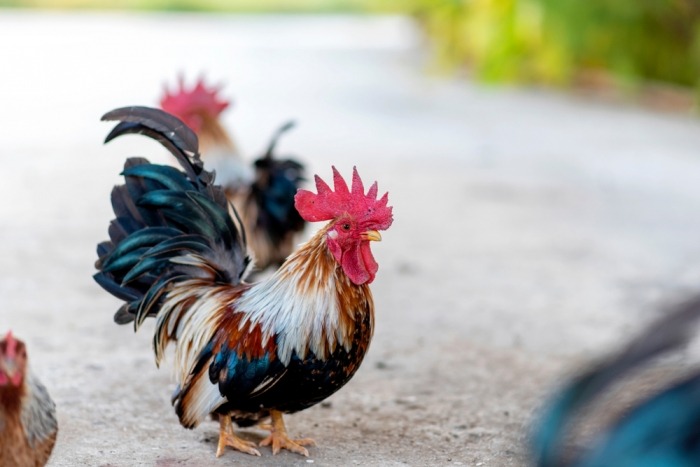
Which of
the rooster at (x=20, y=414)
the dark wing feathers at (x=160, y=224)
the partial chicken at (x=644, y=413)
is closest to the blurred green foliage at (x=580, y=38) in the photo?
the dark wing feathers at (x=160, y=224)

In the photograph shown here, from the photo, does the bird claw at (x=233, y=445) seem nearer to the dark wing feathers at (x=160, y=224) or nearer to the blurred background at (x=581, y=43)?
the dark wing feathers at (x=160, y=224)

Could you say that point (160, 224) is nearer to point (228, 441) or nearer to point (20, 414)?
point (228, 441)

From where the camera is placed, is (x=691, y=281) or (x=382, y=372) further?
(x=691, y=281)

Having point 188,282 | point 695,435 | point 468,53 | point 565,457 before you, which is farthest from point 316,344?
point 468,53

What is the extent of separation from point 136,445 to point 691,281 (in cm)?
346

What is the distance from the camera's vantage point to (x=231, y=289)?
3045 millimetres

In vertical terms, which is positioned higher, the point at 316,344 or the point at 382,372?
the point at 316,344

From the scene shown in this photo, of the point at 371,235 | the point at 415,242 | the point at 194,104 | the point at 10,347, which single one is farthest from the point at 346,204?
the point at 415,242

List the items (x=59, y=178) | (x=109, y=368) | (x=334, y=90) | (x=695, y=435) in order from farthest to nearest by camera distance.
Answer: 1. (x=334, y=90)
2. (x=59, y=178)
3. (x=109, y=368)
4. (x=695, y=435)

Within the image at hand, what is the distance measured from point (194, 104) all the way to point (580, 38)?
731 cm

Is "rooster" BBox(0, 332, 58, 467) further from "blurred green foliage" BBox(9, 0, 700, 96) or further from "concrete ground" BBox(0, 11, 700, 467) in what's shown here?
"blurred green foliage" BBox(9, 0, 700, 96)

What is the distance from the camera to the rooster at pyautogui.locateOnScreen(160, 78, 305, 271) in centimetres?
454

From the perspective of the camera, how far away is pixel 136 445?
3.10m

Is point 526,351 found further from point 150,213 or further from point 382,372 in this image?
point 150,213
